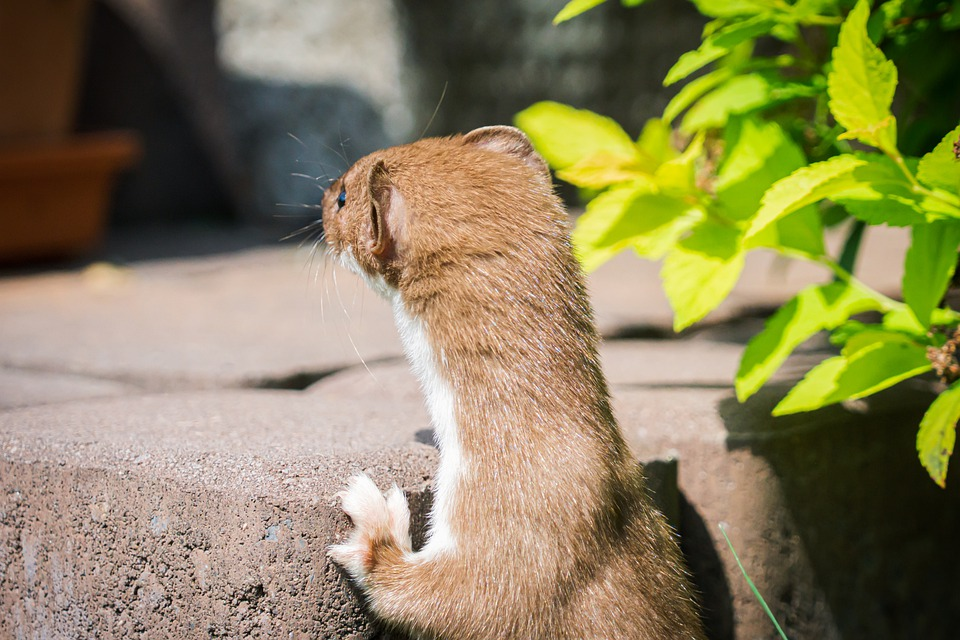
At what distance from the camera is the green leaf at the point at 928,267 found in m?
1.41

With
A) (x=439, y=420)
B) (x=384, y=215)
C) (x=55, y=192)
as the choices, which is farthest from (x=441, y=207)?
(x=55, y=192)

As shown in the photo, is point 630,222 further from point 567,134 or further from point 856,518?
point 856,518

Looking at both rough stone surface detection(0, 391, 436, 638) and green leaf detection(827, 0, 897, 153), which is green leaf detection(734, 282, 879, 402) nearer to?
green leaf detection(827, 0, 897, 153)

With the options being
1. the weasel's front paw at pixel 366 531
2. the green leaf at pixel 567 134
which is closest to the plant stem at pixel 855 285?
the green leaf at pixel 567 134

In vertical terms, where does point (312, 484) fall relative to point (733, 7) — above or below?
below

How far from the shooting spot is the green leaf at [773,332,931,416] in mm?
1402

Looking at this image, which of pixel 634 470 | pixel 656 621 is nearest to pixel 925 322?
pixel 634 470

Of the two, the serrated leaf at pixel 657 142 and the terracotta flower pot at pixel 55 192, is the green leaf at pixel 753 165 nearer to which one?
the serrated leaf at pixel 657 142

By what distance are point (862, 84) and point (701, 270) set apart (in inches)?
14.8

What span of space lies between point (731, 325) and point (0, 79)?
3.13 metres

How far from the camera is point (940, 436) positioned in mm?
1324

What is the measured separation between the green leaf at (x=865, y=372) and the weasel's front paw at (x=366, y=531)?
1.88 feet

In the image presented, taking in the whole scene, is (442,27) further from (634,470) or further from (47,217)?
(634,470)

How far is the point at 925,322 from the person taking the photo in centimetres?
143
